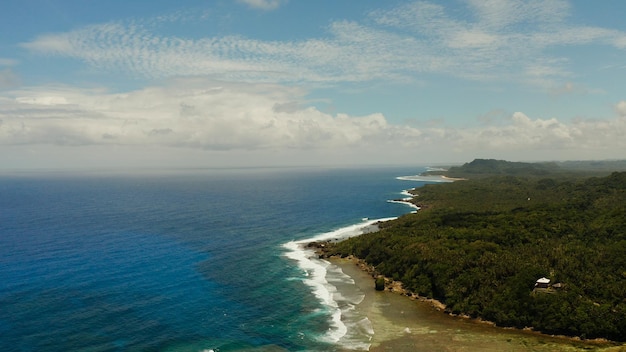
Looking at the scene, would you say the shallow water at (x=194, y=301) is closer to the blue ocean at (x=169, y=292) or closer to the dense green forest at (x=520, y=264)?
the blue ocean at (x=169, y=292)

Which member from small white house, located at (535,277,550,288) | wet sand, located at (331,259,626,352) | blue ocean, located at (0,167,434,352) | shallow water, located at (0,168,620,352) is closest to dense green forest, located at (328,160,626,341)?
small white house, located at (535,277,550,288)

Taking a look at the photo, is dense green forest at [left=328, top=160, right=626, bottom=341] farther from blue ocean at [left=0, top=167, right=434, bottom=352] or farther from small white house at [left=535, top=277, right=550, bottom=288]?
blue ocean at [left=0, top=167, right=434, bottom=352]

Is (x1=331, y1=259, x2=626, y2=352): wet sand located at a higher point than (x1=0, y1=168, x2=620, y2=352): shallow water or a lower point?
lower

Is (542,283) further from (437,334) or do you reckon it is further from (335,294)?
(335,294)

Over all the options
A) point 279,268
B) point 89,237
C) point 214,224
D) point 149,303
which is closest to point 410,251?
point 279,268

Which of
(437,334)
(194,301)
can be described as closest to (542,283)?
(437,334)
